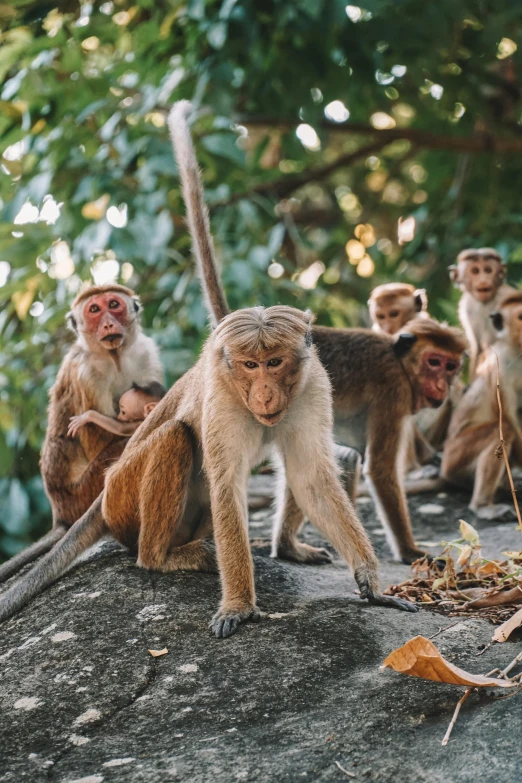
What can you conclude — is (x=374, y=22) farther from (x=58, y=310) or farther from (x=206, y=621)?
(x=206, y=621)

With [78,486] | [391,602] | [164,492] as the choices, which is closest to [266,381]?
[164,492]

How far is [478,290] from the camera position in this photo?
8031 millimetres

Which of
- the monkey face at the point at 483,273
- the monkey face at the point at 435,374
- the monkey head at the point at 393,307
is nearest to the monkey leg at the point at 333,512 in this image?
the monkey face at the point at 435,374

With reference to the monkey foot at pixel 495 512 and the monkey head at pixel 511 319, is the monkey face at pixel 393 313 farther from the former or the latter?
the monkey foot at pixel 495 512

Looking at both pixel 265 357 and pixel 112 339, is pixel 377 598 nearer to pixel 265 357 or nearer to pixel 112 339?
pixel 265 357

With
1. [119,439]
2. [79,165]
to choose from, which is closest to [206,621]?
[119,439]

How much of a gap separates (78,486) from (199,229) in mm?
1722

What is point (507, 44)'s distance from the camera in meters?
10.7

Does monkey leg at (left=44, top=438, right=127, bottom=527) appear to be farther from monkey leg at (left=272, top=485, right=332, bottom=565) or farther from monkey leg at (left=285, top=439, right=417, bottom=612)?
monkey leg at (left=285, top=439, right=417, bottom=612)

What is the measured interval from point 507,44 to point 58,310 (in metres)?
6.66

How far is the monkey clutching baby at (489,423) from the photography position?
259 inches

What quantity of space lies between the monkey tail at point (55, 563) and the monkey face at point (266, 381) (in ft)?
3.96

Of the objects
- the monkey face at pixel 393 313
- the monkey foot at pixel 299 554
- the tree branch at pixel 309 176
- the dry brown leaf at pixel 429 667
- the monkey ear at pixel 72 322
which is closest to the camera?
the dry brown leaf at pixel 429 667

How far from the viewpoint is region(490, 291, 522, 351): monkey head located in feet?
22.2
